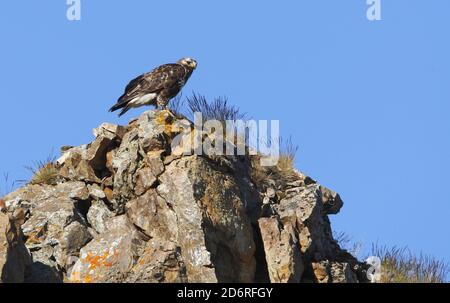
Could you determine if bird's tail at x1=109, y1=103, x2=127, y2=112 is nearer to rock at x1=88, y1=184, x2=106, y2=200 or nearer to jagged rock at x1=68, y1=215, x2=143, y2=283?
rock at x1=88, y1=184, x2=106, y2=200

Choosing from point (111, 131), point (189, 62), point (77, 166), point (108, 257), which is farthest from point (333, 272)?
point (189, 62)

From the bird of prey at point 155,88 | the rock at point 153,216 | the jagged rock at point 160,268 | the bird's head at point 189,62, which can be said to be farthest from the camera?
the bird's head at point 189,62

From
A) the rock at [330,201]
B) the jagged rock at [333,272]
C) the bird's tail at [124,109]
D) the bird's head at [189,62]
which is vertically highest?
the bird's head at [189,62]

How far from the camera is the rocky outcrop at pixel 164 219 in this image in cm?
2086

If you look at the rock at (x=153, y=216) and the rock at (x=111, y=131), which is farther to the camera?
the rock at (x=111, y=131)

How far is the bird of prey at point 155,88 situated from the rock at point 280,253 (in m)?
4.26

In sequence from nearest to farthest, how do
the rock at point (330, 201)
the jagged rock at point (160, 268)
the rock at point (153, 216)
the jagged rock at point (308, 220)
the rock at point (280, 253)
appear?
the jagged rock at point (160, 268), the rock at point (153, 216), the rock at point (280, 253), the jagged rock at point (308, 220), the rock at point (330, 201)

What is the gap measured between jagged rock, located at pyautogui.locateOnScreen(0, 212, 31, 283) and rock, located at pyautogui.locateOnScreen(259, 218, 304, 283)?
3.74m

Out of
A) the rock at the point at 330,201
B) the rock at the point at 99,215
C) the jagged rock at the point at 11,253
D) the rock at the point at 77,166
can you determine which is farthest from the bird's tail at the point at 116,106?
the jagged rock at the point at 11,253

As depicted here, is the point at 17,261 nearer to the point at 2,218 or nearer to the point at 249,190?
the point at 2,218

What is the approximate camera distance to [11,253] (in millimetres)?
19703

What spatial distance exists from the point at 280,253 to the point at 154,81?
527cm

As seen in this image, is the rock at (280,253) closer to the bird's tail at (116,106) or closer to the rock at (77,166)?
the rock at (77,166)
